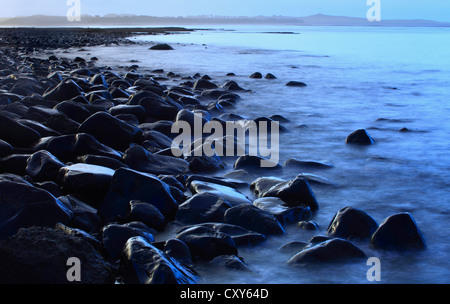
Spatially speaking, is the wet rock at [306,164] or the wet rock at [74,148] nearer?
the wet rock at [74,148]

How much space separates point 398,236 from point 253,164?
181 centimetres

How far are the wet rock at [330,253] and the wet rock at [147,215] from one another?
903 mm

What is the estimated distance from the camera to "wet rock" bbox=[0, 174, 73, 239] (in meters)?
2.57

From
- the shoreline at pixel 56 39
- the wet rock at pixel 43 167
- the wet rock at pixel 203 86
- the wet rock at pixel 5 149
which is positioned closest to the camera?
the wet rock at pixel 43 167

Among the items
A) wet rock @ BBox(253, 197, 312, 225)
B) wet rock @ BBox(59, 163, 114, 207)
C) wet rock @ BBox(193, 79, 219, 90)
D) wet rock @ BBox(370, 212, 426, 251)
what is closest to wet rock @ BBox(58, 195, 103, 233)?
wet rock @ BBox(59, 163, 114, 207)

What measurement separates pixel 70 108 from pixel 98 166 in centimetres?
206

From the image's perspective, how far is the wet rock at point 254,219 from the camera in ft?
9.46

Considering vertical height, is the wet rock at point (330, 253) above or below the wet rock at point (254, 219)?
below

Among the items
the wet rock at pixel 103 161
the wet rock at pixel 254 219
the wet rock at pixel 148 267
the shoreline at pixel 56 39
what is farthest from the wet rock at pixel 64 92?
the shoreline at pixel 56 39

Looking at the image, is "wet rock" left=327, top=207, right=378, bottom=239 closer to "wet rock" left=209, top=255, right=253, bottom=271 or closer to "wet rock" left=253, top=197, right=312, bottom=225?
"wet rock" left=253, top=197, right=312, bottom=225

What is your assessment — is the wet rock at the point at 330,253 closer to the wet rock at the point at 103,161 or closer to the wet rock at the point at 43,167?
the wet rock at the point at 103,161

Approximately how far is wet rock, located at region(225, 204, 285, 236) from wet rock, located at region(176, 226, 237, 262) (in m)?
0.33

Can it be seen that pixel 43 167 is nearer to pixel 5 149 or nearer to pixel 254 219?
pixel 5 149

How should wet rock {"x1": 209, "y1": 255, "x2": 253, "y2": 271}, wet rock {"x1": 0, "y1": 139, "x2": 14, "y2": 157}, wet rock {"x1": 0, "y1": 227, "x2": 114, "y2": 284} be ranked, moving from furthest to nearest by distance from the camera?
wet rock {"x1": 0, "y1": 139, "x2": 14, "y2": 157} → wet rock {"x1": 209, "y1": 255, "x2": 253, "y2": 271} → wet rock {"x1": 0, "y1": 227, "x2": 114, "y2": 284}
